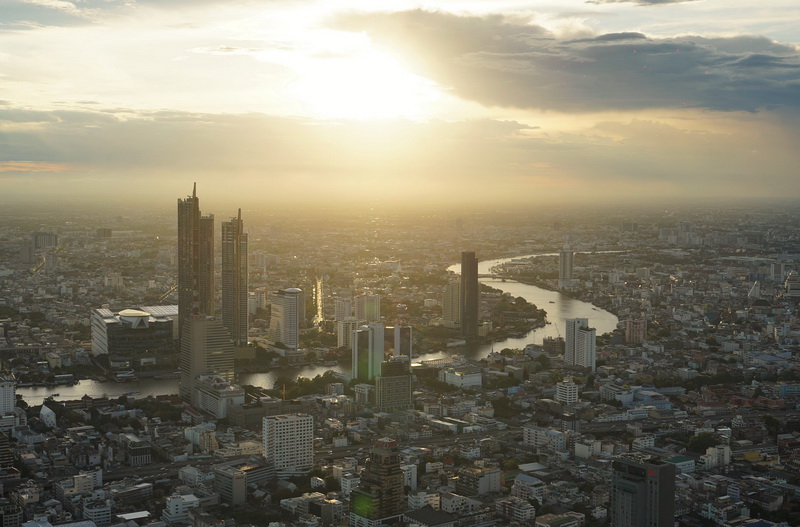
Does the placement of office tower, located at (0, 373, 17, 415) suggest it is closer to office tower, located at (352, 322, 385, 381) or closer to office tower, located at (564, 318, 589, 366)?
office tower, located at (352, 322, 385, 381)

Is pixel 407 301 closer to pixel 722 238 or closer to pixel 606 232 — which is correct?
pixel 722 238

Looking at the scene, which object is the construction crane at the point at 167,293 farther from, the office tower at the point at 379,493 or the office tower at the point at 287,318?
the office tower at the point at 379,493

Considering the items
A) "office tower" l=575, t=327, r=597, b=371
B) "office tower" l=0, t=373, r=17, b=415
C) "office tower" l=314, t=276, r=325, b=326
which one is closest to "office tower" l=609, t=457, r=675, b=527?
"office tower" l=0, t=373, r=17, b=415

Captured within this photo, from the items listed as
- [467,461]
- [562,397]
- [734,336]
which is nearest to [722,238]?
[734,336]

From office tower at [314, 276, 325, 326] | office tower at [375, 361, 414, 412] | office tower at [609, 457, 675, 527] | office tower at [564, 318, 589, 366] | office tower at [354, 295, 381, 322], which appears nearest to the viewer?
office tower at [609, 457, 675, 527]

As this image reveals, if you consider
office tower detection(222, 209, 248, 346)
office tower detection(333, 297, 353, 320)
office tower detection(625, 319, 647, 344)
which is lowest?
office tower detection(625, 319, 647, 344)

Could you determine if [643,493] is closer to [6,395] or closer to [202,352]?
[202,352]
